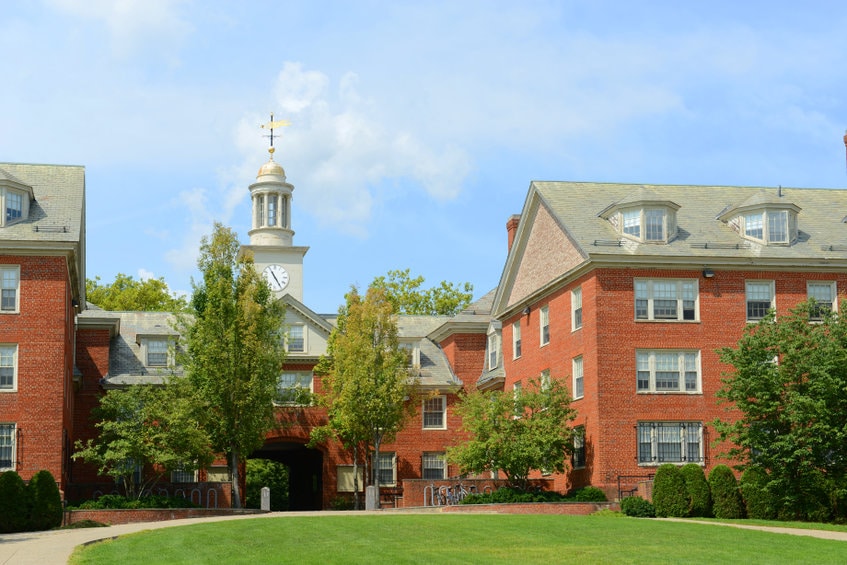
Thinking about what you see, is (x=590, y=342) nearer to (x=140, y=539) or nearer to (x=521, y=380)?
(x=521, y=380)

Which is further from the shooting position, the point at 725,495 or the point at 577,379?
the point at 577,379

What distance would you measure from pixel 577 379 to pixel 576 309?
2423mm

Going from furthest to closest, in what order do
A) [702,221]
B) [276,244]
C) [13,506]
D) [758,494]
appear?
[276,244], [702,221], [758,494], [13,506]

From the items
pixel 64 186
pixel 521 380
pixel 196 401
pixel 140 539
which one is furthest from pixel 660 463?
pixel 64 186

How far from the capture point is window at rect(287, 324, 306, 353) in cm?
5319

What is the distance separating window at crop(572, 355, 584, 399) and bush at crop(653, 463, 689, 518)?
21.8 ft

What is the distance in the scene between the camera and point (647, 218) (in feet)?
137

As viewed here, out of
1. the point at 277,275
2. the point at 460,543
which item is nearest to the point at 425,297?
the point at 277,275

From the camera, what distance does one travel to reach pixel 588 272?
41.0 m

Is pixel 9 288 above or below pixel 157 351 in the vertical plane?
above

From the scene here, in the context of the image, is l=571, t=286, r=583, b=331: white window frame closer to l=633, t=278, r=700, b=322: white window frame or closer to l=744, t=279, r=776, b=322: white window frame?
l=633, t=278, r=700, b=322: white window frame

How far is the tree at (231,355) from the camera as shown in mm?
42812

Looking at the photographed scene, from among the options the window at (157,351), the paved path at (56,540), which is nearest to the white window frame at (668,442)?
the paved path at (56,540)

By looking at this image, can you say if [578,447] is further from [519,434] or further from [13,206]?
[13,206]
